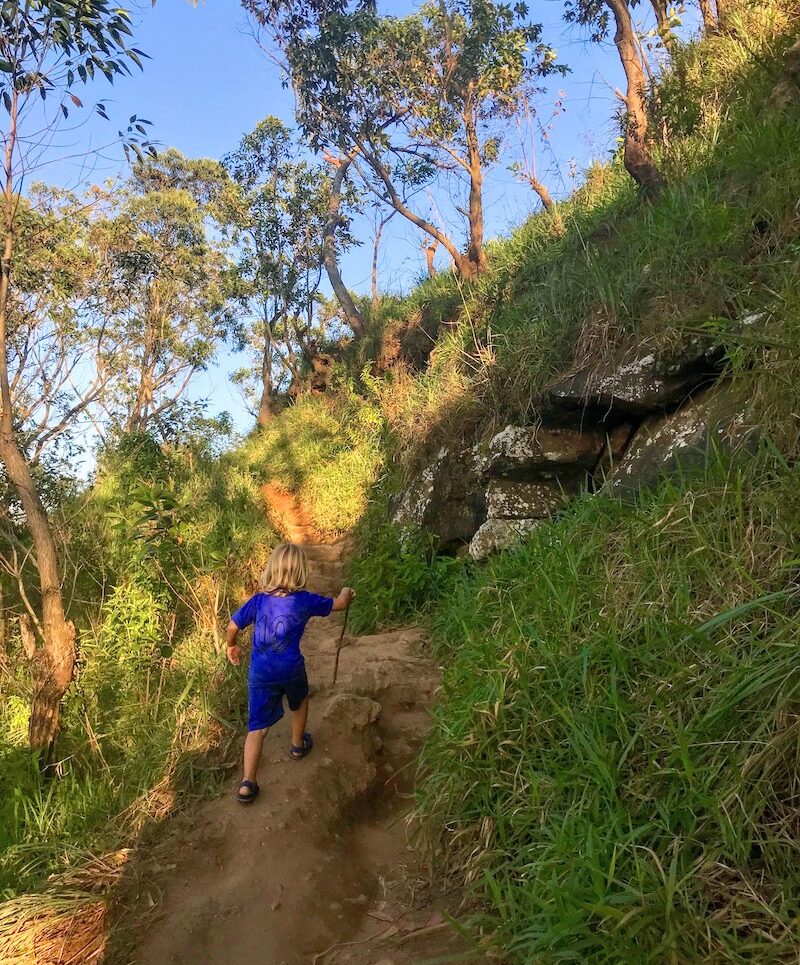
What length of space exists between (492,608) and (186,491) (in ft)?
16.1

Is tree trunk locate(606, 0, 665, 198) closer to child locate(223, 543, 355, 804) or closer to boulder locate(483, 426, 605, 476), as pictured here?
boulder locate(483, 426, 605, 476)

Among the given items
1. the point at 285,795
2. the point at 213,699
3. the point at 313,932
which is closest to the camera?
the point at 313,932

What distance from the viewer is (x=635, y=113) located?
5766 millimetres

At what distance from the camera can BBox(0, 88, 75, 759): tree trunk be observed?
173 inches

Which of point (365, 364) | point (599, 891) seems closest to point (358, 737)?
point (599, 891)

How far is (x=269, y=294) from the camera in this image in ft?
54.6

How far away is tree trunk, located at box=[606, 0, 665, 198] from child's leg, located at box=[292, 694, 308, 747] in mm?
5072

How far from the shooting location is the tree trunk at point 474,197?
980 centimetres

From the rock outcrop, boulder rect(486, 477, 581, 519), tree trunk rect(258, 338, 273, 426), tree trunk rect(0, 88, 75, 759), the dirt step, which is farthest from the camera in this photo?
tree trunk rect(258, 338, 273, 426)

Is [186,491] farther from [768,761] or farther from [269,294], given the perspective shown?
[269,294]

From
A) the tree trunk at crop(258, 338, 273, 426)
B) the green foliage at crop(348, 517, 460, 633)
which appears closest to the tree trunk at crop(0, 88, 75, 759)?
the green foliage at crop(348, 517, 460, 633)

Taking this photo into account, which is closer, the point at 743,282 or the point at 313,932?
the point at 313,932

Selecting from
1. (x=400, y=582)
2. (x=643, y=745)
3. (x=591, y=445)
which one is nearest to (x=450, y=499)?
(x=400, y=582)

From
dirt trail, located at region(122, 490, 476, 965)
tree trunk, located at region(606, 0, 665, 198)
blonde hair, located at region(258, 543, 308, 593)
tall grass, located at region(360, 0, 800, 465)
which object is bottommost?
dirt trail, located at region(122, 490, 476, 965)
